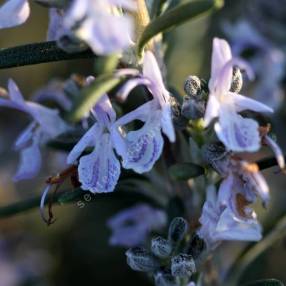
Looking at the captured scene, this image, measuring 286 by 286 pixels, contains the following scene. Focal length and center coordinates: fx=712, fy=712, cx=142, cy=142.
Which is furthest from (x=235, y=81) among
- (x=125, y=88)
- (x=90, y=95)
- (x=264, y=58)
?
(x=264, y=58)

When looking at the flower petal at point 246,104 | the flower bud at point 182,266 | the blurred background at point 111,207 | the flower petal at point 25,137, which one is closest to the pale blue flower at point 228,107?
the flower petal at point 246,104

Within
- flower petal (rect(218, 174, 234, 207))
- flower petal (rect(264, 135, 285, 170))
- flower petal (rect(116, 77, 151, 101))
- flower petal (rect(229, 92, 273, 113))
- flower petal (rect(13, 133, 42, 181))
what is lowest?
flower petal (rect(13, 133, 42, 181))

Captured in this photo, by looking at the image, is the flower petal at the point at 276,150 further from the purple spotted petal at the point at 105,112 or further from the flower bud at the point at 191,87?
the purple spotted petal at the point at 105,112

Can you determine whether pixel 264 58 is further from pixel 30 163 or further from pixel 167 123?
pixel 167 123

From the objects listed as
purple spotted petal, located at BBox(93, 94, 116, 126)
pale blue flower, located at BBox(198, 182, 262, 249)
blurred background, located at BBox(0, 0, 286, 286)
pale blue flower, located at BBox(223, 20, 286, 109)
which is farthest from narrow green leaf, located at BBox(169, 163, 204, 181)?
pale blue flower, located at BBox(223, 20, 286, 109)

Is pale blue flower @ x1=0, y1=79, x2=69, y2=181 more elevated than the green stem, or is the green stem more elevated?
pale blue flower @ x1=0, y1=79, x2=69, y2=181

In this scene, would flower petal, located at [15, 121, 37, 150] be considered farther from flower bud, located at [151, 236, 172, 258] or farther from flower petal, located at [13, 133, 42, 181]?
flower bud, located at [151, 236, 172, 258]
